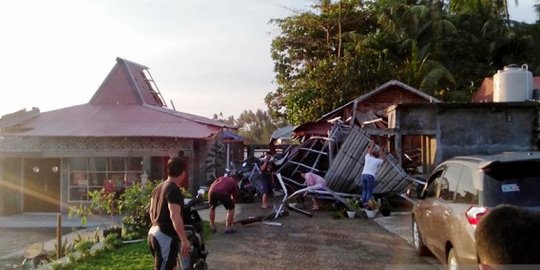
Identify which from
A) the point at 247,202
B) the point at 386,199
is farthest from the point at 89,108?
the point at 386,199

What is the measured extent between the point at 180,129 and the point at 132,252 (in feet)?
41.4

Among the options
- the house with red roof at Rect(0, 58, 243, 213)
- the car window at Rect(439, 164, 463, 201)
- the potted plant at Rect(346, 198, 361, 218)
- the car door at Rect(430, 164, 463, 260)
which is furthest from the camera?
the house with red roof at Rect(0, 58, 243, 213)

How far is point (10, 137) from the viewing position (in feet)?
78.0

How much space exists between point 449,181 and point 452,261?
3.53 feet

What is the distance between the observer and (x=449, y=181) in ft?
23.9

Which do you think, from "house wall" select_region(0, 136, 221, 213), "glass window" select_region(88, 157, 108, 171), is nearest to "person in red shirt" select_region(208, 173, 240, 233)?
"house wall" select_region(0, 136, 221, 213)

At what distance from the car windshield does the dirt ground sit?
2963 millimetres

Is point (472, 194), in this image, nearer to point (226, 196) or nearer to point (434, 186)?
point (434, 186)

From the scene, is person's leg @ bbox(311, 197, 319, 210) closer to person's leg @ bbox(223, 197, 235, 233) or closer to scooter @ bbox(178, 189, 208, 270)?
person's leg @ bbox(223, 197, 235, 233)

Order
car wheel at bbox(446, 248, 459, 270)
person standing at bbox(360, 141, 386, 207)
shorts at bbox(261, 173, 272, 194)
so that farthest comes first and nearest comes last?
shorts at bbox(261, 173, 272, 194) < person standing at bbox(360, 141, 386, 207) < car wheel at bbox(446, 248, 459, 270)

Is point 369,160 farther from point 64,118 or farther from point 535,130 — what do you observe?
point 64,118

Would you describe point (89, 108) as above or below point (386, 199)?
above

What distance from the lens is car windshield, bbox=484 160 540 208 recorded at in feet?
18.7

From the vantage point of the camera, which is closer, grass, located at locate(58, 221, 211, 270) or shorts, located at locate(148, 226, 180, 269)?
shorts, located at locate(148, 226, 180, 269)
